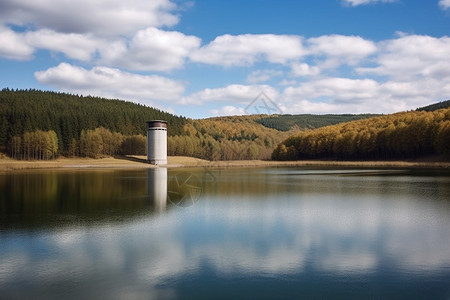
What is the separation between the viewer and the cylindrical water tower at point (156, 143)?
91.7 metres

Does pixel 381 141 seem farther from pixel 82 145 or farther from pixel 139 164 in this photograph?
pixel 82 145

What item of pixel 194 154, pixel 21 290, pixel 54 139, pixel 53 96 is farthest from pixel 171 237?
pixel 53 96

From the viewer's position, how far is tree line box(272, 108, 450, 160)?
79.4m

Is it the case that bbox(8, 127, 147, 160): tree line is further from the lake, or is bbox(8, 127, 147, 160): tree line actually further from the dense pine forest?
the lake

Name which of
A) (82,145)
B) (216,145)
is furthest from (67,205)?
(216,145)

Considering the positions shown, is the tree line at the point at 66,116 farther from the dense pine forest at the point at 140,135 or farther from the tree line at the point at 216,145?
the tree line at the point at 216,145

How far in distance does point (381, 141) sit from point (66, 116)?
77.1m

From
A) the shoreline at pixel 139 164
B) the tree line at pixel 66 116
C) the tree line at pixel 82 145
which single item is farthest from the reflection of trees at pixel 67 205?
the tree line at pixel 66 116

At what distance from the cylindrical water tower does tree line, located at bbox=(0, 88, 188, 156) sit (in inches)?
825

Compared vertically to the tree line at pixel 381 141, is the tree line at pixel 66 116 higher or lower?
higher

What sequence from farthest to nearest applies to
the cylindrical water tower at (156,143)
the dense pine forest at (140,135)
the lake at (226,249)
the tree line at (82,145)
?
the cylindrical water tower at (156,143) → the tree line at (82,145) → the dense pine forest at (140,135) → the lake at (226,249)

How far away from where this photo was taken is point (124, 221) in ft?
65.8

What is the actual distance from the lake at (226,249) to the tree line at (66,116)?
77.2m

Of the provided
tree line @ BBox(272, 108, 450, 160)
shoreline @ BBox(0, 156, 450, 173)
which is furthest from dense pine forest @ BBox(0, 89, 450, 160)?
shoreline @ BBox(0, 156, 450, 173)
